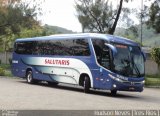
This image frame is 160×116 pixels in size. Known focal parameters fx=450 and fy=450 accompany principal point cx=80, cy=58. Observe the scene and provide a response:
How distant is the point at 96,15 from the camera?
42.0 m

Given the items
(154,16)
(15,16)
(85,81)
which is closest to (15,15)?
(15,16)

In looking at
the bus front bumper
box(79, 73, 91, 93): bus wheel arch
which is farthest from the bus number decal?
the bus front bumper

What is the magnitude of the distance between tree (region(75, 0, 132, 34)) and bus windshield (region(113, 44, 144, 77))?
18.0m

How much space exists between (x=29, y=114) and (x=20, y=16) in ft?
113

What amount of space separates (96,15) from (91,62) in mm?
18447

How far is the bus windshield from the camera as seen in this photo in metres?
22.8

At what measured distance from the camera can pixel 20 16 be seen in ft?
155

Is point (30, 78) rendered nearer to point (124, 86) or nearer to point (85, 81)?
point (85, 81)

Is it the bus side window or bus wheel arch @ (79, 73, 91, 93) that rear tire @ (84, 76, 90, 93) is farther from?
the bus side window

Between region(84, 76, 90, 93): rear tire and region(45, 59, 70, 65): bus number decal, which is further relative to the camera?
region(45, 59, 70, 65): bus number decal

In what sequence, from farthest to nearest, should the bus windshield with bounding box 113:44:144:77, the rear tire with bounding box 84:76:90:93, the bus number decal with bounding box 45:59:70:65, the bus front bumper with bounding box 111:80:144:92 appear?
the bus number decal with bounding box 45:59:70:65 → the rear tire with bounding box 84:76:90:93 → the bus windshield with bounding box 113:44:144:77 → the bus front bumper with bounding box 111:80:144:92

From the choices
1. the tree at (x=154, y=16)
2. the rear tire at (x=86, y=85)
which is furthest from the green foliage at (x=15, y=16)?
the rear tire at (x=86, y=85)

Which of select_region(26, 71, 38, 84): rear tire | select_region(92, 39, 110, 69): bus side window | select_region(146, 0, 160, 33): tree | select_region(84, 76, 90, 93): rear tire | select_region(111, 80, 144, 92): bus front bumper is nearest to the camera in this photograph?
select_region(111, 80, 144, 92): bus front bumper

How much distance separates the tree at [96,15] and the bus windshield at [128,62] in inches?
707
